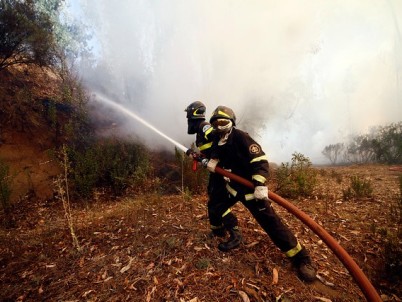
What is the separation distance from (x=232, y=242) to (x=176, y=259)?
855 mm

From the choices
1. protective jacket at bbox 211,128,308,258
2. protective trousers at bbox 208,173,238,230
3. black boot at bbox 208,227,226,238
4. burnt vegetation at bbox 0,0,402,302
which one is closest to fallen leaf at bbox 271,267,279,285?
burnt vegetation at bbox 0,0,402,302

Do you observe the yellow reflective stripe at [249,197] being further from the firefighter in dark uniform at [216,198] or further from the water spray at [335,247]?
the firefighter in dark uniform at [216,198]

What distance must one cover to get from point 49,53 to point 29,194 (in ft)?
17.8

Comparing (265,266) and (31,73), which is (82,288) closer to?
(265,266)

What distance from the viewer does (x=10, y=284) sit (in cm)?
349

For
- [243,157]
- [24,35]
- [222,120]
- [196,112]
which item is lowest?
[243,157]

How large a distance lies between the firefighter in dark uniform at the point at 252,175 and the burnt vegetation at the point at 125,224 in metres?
0.28

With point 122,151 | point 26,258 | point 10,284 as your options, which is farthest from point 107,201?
point 10,284

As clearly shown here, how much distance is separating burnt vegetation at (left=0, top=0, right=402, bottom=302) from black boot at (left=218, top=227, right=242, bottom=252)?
4.4 inches

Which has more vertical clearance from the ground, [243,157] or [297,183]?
[243,157]

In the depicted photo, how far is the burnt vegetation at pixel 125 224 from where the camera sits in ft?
10.00

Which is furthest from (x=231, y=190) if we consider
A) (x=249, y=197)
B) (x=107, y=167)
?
(x=107, y=167)

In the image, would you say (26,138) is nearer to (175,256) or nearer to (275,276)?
(175,256)

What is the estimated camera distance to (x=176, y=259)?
11.5ft
